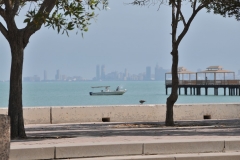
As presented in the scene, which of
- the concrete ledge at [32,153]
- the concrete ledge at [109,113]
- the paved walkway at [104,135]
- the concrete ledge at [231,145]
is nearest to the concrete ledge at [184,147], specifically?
the concrete ledge at [231,145]

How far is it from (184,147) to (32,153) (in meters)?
3.07

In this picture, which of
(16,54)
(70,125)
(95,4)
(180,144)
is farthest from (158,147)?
(70,125)

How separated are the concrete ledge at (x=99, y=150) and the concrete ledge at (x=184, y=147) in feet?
0.82

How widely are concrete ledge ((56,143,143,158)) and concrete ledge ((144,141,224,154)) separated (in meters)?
0.25

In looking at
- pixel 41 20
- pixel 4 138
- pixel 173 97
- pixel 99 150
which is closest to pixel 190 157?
pixel 99 150

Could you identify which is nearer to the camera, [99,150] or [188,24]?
[99,150]

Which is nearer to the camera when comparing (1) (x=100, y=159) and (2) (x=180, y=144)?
(1) (x=100, y=159)

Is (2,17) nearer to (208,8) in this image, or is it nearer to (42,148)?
(42,148)

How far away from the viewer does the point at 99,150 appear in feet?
43.2

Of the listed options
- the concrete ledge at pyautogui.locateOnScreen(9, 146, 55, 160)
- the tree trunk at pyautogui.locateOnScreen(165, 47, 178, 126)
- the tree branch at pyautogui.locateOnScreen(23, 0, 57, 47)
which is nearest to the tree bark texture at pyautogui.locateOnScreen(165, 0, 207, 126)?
the tree trunk at pyautogui.locateOnScreen(165, 47, 178, 126)

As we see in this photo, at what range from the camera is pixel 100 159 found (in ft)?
41.9

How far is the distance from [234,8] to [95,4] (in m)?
7.86

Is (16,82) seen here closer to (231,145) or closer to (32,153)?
(32,153)

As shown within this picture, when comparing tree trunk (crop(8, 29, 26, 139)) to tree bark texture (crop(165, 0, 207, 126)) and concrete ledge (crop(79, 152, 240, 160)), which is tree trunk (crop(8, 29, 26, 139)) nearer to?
concrete ledge (crop(79, 152, 240, 160))
